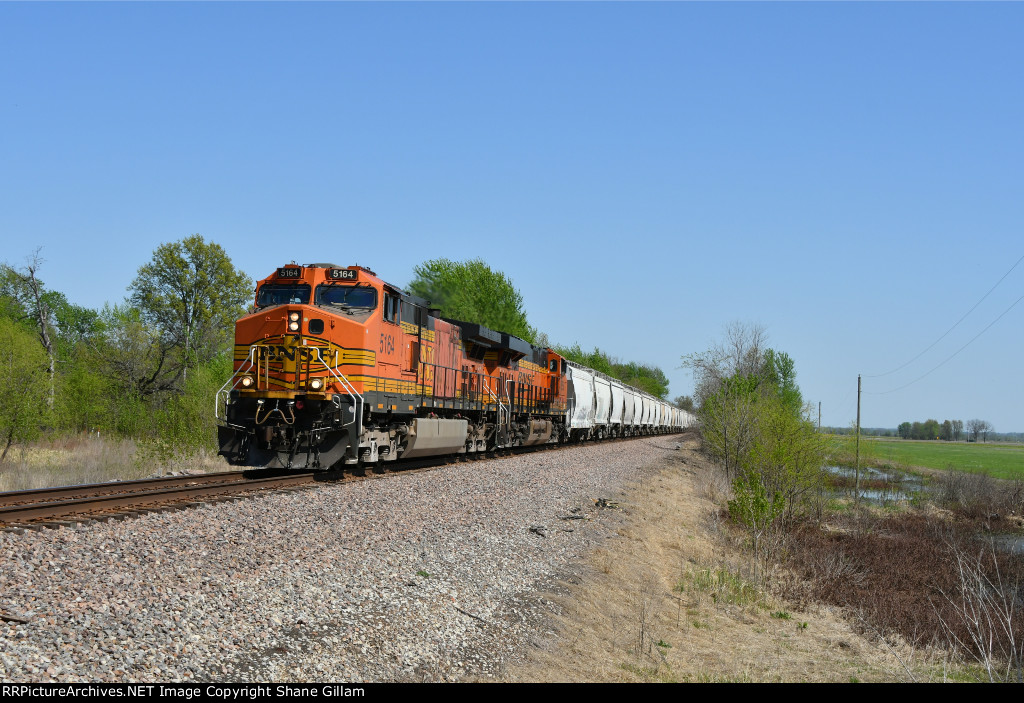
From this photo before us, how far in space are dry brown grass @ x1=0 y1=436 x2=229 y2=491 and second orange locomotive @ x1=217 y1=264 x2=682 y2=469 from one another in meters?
4.66

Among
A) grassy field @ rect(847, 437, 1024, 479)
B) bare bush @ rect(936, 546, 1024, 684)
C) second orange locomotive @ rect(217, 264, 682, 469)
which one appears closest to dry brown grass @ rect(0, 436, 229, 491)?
second orange locomotive @ rect(217, 264, 682, 469)

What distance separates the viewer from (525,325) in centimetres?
6712

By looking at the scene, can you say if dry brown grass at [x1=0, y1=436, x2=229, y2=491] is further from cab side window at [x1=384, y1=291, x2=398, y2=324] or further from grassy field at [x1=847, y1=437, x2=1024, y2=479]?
grassy field at [x1=847, y1=437, x2=1024, y2=479]

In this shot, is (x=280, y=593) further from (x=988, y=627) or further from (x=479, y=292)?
(x=479, y=292)

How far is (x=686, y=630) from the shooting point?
33.8 feet

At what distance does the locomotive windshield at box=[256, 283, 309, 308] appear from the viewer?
16.8m

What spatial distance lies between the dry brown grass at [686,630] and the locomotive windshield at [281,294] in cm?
823

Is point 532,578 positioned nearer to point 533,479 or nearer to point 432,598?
point 432,598

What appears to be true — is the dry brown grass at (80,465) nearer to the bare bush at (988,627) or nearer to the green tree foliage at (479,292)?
the bare bush at (988,627)

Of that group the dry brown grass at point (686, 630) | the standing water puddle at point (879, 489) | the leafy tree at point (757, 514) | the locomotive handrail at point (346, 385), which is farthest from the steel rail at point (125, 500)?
the standing water puddle at point (879, 489)

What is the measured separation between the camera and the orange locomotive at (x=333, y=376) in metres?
15.3

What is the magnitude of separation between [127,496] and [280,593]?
497 centimetres

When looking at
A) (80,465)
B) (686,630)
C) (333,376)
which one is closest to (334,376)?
(333,376)
